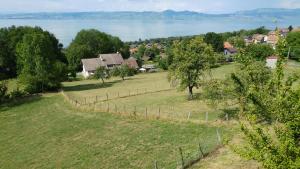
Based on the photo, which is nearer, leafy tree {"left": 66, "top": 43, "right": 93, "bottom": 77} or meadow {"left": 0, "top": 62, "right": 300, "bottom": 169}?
→ meadow {"left": 0, "top": 62, "right": 300, "bottom": 169}

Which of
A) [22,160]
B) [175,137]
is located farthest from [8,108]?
[175,137]

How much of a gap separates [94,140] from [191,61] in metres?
17.0

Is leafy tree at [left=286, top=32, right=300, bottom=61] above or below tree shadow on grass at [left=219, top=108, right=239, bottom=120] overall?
above

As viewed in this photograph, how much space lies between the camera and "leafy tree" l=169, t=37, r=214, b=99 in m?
42.0

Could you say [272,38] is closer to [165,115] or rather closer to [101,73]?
[101,73]

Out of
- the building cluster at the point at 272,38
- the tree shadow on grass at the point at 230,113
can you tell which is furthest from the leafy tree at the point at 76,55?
the tree shadow on grass at the point at 230,113

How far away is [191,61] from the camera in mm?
41781

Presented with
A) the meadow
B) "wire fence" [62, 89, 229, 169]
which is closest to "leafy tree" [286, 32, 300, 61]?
the meadow

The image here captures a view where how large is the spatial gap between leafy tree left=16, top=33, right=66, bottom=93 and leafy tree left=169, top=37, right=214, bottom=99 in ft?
77.0

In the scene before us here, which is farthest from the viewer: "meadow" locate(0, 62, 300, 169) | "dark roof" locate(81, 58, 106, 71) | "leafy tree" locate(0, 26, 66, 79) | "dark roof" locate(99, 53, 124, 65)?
"dark roof" locate(99, 53, 124, 65)

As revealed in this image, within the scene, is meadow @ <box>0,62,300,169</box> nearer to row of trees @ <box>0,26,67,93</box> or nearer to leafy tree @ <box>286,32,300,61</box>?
row of trees @ <box>0,26,67,93</box>

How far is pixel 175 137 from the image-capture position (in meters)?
27.5

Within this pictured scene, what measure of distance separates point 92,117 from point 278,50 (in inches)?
1112

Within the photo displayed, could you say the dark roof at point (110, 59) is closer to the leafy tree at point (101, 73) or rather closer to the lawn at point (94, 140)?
the leafy tree at point (101, 73)
